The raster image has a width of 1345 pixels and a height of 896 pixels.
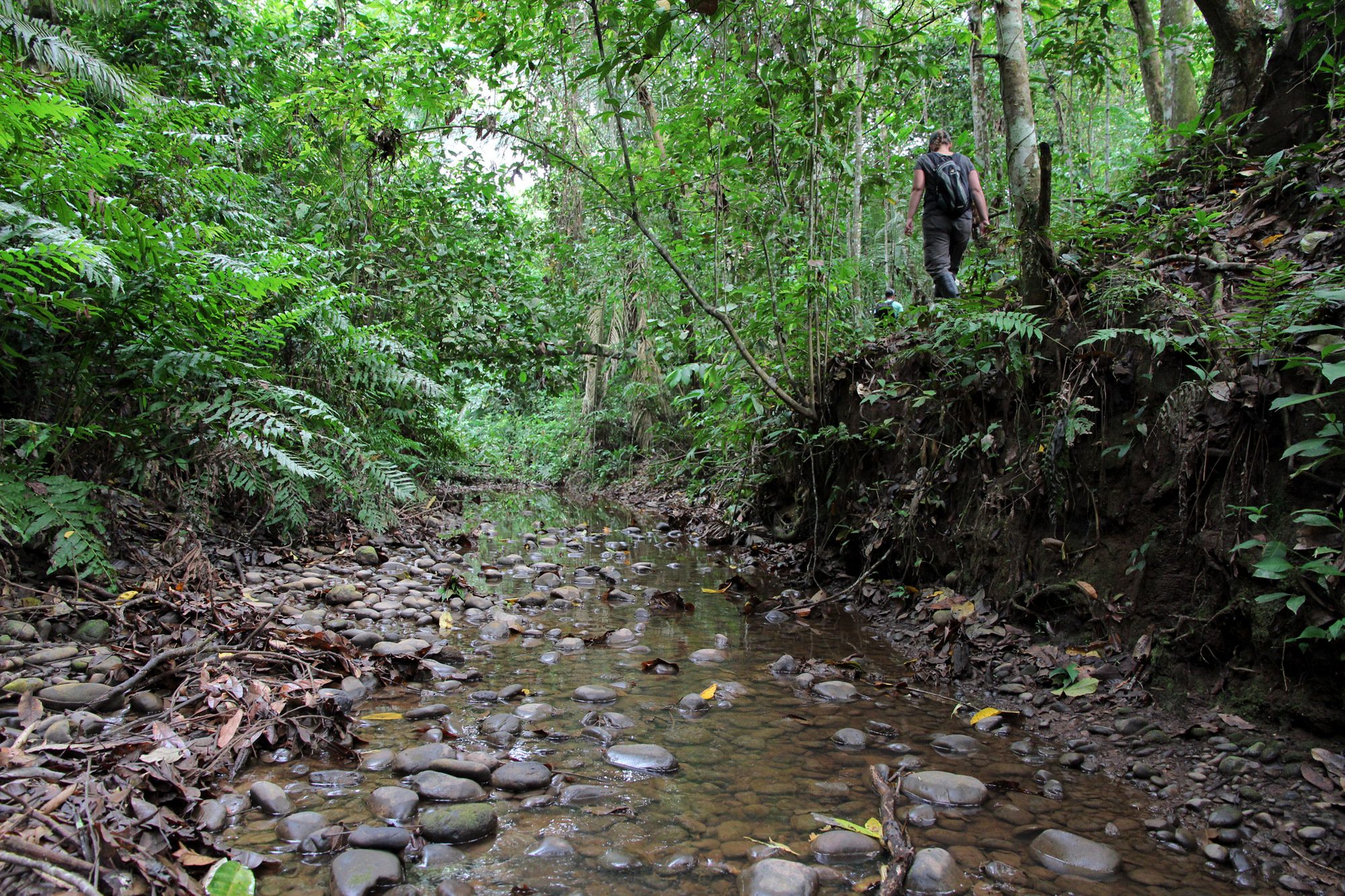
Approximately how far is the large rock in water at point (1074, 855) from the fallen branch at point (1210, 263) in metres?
2.25

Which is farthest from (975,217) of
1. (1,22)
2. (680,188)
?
(1,22)

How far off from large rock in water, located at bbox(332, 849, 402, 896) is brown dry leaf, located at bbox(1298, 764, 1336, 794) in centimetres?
243

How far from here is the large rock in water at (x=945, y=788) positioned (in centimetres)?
212

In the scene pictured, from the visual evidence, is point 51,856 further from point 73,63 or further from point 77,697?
point 73,63

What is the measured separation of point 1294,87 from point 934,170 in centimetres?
220

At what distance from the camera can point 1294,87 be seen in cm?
361

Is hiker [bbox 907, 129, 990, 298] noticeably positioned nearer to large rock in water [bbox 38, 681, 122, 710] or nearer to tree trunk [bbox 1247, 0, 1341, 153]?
tree trunk [bbox 1247, 0, 1341, 153]

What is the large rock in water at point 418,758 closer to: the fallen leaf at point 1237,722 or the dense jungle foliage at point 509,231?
the dense jungle foliage at point 509,231

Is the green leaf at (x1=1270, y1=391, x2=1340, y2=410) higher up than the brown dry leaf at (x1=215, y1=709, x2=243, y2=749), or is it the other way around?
the green leaf at (x1=1270, y1=391, x2=1340, y2=410)

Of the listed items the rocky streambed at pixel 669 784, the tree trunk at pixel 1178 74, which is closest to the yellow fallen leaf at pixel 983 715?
the rocky streambed at pixel 669 784

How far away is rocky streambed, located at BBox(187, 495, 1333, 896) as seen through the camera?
1.75m

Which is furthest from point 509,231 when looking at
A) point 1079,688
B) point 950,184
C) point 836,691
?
point 1079,688

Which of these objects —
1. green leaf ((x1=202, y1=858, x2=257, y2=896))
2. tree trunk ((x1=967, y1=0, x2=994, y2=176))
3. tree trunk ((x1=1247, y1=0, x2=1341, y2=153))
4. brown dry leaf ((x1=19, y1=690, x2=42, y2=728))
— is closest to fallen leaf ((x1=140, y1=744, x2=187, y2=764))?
brown dry leaf ((x1=19, y1=690, x2=42, y2=728))

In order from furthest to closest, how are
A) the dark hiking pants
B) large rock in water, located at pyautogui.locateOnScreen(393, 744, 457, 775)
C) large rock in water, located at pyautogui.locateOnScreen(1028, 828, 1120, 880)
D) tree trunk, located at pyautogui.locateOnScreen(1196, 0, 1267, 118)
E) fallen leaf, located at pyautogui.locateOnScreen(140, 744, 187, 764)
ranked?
1. the dark hiking pants
2. tree trunk, located at pyautogui.locateOnScreen(1196, 0, 1267, 118)
3. large rock in water, located at pyautogui.locateOnScreen(393, 744, 457, 775)
4. fallen leaf, located at pyautogui.locateOnScreen(140, 744, 187, 764)
5. large rock in water, located at pyautogui.locateOnScreen(1028, 828, 1120, 880)
